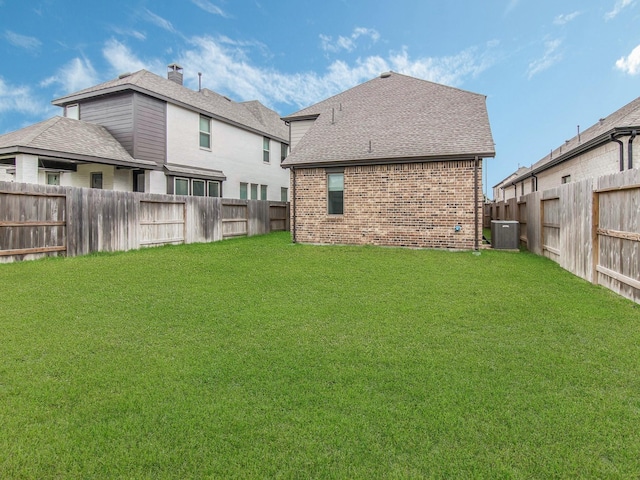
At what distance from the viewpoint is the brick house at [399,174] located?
38.9ft

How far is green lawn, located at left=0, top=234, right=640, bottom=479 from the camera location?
2281mm

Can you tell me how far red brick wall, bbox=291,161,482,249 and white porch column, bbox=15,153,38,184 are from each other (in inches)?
361

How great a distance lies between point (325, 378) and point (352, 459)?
1027 millimetres

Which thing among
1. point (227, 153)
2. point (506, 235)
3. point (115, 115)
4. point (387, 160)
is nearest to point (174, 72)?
point (227, 153)

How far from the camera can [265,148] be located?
79.8 feet

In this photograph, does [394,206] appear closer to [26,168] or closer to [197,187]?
[197,187]

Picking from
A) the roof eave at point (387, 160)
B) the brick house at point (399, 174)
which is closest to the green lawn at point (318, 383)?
the brick house at point (399, 174)

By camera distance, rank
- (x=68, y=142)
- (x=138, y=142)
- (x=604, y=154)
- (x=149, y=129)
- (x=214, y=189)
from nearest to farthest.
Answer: (x=604, y=154) → (x=68, y=142) → (x=138, y=142) → (x=149, y=129) → (x=214, y=189)

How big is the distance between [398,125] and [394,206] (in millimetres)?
3397

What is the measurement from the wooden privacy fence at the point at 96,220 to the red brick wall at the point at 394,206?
147 inches

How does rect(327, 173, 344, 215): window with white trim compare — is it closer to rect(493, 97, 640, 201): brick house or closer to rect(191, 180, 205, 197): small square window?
rect(191, 180, 205, 197): small square window

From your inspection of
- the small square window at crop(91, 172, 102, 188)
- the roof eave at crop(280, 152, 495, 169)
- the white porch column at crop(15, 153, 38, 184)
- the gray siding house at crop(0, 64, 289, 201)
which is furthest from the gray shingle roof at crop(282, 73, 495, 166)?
the white porch column at crop(15, 153, 38, 184)

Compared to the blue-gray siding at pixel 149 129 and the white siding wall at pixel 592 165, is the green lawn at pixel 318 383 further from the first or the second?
the blue-gray siding at pixel 149 129

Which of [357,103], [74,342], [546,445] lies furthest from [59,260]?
[357,103]
